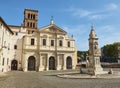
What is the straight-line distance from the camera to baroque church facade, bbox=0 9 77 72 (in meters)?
42.7

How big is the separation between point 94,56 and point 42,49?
67.7ft

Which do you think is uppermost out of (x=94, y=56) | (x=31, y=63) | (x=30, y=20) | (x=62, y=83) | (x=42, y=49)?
(x=30, y=20)

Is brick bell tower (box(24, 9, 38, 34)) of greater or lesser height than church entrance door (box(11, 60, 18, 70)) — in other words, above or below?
above

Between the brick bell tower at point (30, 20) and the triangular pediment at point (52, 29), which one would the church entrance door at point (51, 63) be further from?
the brick bell tower at point (30, 20)

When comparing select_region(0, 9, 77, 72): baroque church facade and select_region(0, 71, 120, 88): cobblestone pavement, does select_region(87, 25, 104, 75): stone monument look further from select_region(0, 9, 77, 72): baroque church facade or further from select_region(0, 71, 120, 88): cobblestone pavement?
select_region(0, 9, 77, 72): baroque church facade

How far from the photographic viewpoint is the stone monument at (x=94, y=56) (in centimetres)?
2514

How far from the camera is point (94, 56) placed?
25.6m

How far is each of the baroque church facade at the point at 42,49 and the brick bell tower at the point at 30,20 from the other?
41.5 feet

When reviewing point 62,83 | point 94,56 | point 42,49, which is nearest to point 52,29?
point 42,49

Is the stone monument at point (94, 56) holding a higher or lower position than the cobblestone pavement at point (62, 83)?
higher

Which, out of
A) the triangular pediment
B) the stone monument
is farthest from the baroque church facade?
the stone monument

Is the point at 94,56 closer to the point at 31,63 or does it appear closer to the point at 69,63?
the point at 69,63

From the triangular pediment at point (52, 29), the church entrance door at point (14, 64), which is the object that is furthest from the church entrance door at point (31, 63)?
the triangular pediment at point (52, 29)

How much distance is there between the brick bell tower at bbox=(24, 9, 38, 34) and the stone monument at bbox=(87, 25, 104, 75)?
3684 cm
